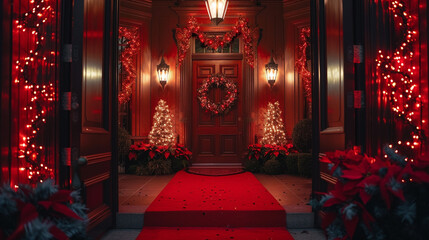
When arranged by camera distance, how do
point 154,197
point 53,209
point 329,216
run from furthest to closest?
1. point 154,197
2. point 329,216
3. point 53,209

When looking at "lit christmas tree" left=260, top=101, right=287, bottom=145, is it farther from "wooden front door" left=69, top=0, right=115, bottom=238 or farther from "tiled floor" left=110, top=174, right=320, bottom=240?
"wooden front door" left=69, top=0, right=115, bottom=238

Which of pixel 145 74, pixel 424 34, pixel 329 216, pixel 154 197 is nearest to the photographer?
pixel 329 216

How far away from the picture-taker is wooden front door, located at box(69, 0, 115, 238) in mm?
2430

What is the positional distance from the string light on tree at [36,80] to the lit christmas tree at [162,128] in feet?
14.8

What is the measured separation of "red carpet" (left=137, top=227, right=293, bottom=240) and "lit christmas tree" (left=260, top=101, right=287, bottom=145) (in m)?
3.87

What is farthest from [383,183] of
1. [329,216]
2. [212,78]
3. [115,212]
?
[212,78]

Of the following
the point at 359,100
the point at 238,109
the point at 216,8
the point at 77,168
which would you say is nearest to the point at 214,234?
the point at 77,168

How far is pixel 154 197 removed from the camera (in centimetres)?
416

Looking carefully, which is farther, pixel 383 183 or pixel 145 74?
pixel 145 74

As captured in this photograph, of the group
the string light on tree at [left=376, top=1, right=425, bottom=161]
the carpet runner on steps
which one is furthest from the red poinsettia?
the carpet runner on steps

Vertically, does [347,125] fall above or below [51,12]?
below

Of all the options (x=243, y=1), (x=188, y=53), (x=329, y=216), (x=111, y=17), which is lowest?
(x=329, y=216)

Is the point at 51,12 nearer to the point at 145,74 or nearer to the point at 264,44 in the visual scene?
the point at 145,74

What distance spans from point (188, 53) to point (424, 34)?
6034mm
